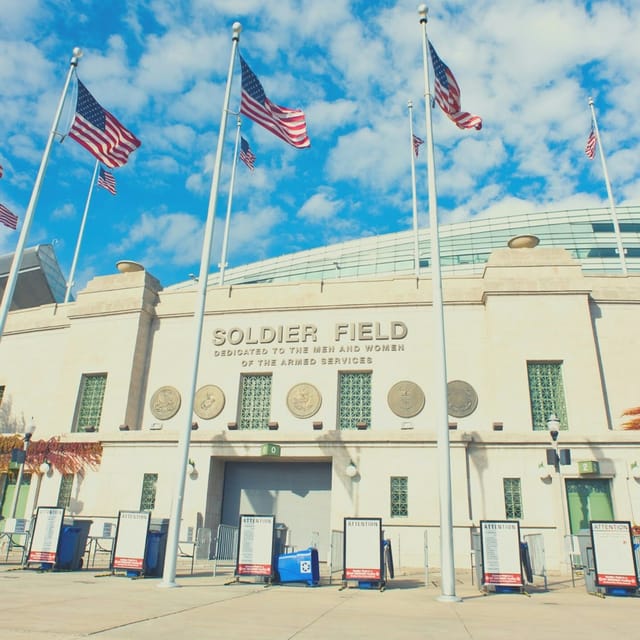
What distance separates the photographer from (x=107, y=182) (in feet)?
93.0

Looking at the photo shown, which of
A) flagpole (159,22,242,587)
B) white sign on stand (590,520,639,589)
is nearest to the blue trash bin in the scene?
flagpole (159,22,242,587)

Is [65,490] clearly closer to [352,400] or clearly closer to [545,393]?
[352,400]

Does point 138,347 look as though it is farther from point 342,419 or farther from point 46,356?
point 342,419

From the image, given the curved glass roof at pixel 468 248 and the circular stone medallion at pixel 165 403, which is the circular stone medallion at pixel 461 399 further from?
the curved glass roof at pixel 468 248

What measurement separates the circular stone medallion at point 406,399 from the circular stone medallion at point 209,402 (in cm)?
743

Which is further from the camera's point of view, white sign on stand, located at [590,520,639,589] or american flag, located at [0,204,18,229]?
american flag, located at [0,204,18,229]

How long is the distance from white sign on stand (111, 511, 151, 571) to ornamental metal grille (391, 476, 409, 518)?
9.35 meters

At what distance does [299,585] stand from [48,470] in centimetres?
1450

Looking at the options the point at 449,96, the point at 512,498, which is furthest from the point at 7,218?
the point at 512,498

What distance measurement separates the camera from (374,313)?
26.0 m

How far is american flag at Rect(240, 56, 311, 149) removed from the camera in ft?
59.3

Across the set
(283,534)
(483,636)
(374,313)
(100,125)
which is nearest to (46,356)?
(100,125)

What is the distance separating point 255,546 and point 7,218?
53.5 feet

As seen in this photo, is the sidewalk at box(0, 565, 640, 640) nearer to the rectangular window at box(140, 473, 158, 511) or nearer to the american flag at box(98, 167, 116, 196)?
the rectangular window at box(140, 473, 158, 511)
